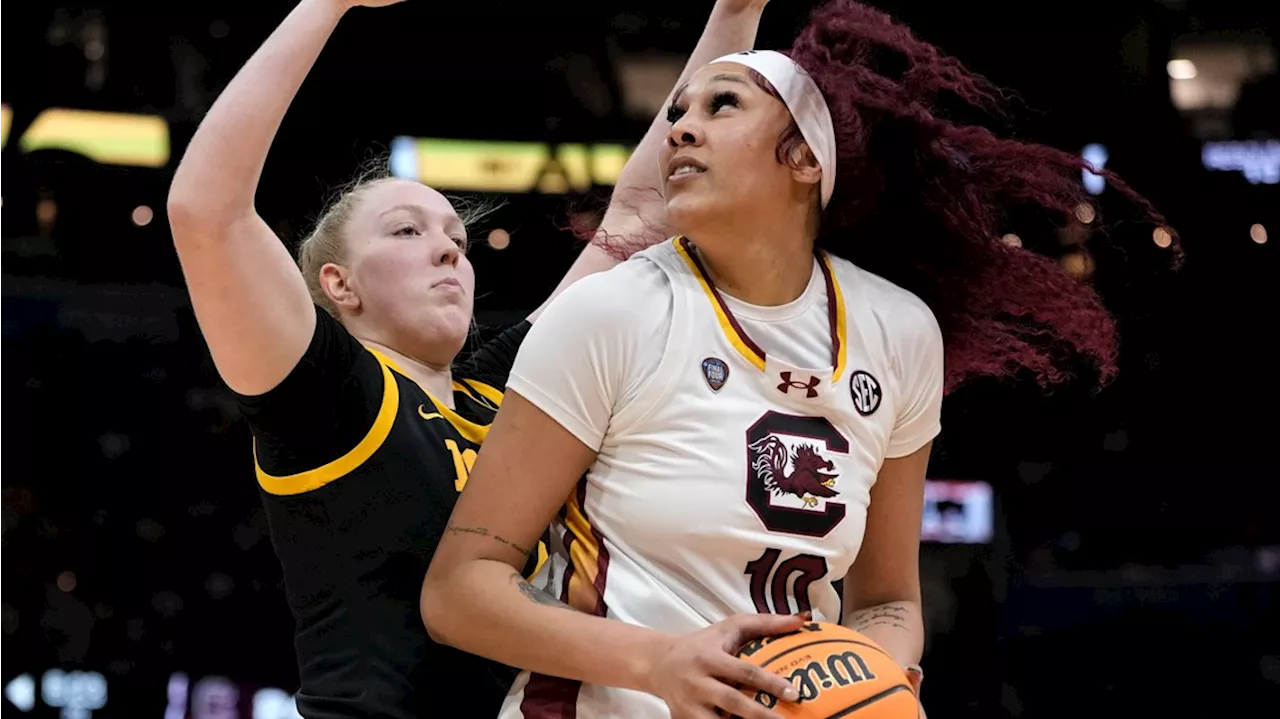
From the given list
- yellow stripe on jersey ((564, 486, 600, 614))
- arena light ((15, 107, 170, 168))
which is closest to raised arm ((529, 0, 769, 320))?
yellow stripe on jersey ((564, 486, 600, 614))

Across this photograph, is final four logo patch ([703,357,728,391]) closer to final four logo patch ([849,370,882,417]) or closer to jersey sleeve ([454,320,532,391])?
final four logo patch ([849,370,882,417])

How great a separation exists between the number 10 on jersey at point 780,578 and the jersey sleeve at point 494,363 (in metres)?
0.95

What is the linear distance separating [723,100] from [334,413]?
2.61 feet

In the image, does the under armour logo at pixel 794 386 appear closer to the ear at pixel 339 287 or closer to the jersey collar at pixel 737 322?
the jersey collar at pixel 737 322

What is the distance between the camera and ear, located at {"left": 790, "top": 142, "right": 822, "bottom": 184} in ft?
7.77

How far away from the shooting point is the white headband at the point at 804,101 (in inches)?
93.7

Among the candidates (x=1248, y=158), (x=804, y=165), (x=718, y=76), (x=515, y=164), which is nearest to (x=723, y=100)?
(x=718, y=76)

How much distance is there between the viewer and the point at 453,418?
277 centimetres

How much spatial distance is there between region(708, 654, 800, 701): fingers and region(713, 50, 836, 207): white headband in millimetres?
842

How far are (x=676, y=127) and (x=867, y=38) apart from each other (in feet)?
1.28

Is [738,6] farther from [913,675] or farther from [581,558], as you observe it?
[913,675]

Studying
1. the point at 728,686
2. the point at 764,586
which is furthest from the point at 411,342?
the point at 728,686

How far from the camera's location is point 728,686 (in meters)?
1.90

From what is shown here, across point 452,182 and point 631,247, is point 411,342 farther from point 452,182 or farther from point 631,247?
point 452,182
